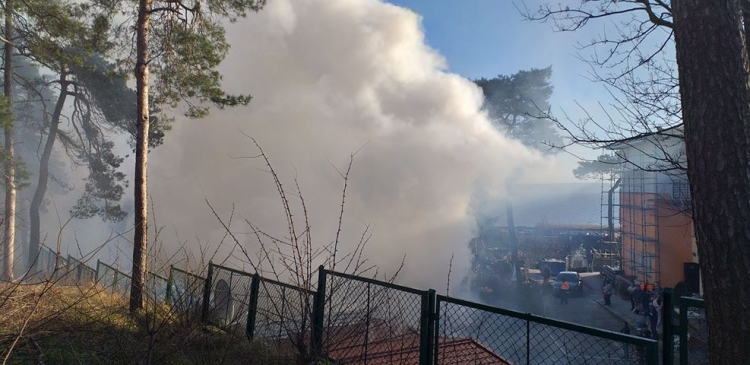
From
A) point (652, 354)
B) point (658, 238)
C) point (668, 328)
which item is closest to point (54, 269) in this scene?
point (652, 354)

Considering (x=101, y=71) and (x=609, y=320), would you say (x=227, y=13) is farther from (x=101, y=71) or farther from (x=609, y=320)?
(x=609, y=320)

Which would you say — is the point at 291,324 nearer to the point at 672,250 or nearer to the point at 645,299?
the point at 645,299

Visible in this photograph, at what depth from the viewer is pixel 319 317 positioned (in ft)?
11.1

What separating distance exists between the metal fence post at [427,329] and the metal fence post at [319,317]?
2.18ft

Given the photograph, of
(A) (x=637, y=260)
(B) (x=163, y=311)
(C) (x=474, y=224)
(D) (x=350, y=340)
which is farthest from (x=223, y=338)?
(A) (x=637, y=260)

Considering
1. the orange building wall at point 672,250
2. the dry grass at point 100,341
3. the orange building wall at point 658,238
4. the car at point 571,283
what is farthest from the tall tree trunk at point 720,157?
the orange building wall at point 672,250

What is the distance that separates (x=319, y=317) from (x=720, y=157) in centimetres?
248

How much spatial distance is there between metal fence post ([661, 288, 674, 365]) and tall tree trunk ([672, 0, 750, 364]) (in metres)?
0.66

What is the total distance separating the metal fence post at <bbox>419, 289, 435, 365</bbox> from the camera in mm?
3320

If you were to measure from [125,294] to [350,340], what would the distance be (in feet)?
16.9

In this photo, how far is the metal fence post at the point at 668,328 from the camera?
2420 mm

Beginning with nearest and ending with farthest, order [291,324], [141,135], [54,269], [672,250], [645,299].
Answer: [291,324]
[54,269]
[141,135]
[645,299]
[672,250]

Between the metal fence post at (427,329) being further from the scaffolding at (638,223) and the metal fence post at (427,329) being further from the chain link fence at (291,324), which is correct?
Answer: the scaffolding at (638,223)

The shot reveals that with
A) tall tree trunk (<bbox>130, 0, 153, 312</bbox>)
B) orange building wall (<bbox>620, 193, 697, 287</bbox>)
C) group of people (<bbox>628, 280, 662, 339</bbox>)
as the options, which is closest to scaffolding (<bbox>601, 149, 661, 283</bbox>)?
orange building wall (<bbox>620, 193, 697, 287</bbox>)
